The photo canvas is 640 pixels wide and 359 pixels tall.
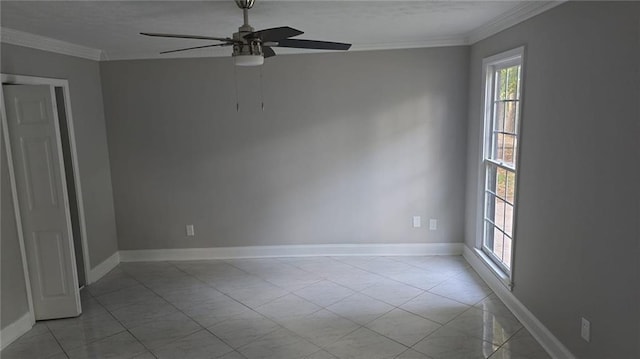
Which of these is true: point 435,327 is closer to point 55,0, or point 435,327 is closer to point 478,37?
point 478,37

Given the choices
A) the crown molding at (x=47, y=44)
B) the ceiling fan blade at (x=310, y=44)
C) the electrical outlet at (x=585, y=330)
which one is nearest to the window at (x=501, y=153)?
the electrical outlet at (x=585, y=330)

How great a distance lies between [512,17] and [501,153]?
1.21 meters

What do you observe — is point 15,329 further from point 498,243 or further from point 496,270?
point 498,243

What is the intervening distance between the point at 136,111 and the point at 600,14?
14.4ft

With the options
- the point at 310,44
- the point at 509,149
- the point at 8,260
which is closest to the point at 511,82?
the point at 509,149

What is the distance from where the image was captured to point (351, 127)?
16.1 feet

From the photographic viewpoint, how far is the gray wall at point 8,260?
10.9 feet

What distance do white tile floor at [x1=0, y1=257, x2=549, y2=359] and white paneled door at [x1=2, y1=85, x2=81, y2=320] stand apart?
0.25 m

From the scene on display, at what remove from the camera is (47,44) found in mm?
3850

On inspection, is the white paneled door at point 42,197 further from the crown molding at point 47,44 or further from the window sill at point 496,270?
the window sill at point 496,270

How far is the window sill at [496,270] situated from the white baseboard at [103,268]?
401 cm

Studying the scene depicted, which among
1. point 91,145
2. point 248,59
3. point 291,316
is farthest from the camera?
point 91,145

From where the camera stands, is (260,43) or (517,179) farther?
(517,179)

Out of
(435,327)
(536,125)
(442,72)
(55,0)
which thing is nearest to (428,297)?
(435,327)
